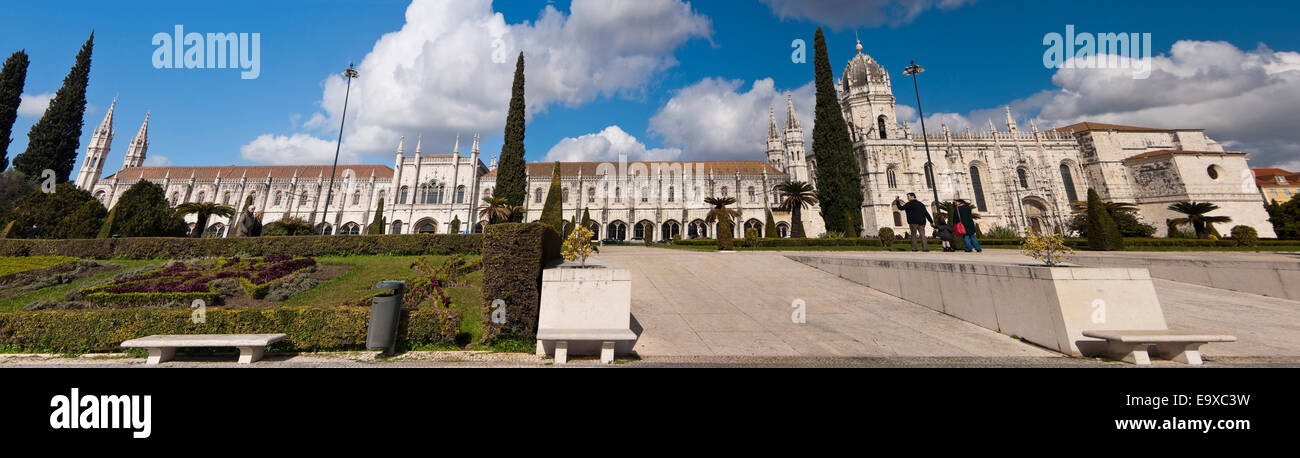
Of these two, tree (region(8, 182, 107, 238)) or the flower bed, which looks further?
tree (region(8, 182, 107, 238))

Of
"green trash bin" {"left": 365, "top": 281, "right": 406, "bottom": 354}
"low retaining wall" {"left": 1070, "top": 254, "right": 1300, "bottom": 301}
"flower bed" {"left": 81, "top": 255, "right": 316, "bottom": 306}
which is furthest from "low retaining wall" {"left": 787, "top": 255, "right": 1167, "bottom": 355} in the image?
"flower bed" {"left": 81, "top": 255, "right": 316, "bottom": 306}

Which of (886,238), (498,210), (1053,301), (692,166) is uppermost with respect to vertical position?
(692,166)

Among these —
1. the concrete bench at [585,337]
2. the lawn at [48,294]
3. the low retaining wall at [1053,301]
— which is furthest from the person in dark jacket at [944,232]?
the lawn at [48,294]

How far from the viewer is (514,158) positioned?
31.2m

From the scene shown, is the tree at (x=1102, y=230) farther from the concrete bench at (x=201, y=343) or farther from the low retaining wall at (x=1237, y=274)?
the concrete bench at (x=201, y=343)

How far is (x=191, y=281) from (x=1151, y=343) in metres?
16.6

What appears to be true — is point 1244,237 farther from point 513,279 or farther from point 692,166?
point 692,166

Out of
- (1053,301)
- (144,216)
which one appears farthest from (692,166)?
(1053,301)

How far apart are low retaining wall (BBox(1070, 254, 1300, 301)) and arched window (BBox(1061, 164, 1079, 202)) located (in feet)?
143

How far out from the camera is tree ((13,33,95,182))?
35166 mm

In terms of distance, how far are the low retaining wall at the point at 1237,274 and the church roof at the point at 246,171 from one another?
185ft

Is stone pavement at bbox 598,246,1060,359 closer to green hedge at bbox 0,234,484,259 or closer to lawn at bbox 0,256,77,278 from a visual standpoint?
green hedge at bbox 0,234,484,259
